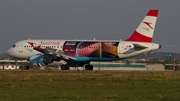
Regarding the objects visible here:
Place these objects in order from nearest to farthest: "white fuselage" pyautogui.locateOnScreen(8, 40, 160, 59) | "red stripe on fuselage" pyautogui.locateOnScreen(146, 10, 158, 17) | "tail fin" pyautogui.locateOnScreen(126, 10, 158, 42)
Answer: "white fuselage" pyautogui.locateOnScreen(8, 40, 160, 59) < "tail fin" pyautogui.locateOnScreen(126, 10, 158, 42) < "red stripe on fuselage" pyautogui.locateOnScreen(146, 10, 158, 17)

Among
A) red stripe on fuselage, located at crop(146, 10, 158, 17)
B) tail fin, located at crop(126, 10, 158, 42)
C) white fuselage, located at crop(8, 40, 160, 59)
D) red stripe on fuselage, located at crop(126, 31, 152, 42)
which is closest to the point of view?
white fuselage, located at crop(8, 40, 160, 59)

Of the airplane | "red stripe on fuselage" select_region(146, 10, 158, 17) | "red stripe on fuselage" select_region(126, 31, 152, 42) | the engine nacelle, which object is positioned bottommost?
the engine nacelle

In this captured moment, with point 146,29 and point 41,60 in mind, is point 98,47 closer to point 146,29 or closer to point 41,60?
point 146,29

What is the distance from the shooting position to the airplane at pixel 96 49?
74.9 metres

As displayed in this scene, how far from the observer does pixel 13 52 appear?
81438 mm

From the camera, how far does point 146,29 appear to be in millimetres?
75438

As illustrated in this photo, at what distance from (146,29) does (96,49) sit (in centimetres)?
752

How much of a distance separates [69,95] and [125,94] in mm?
3709

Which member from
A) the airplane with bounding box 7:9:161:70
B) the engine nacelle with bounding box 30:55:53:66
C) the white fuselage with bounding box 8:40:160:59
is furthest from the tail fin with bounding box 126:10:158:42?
the engine nacelle with bounding box 30:55:53:66

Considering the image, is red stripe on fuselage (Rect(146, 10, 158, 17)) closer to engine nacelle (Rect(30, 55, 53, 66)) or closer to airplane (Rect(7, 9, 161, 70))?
airplane (Rect(7, 9, 161, 70))

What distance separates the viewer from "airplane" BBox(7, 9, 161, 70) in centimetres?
7488

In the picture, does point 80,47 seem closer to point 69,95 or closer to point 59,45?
point 59,45

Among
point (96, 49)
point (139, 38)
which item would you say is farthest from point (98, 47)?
point (139, 38)

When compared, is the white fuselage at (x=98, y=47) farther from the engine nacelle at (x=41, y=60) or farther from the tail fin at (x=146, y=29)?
the engine nacelle at (x=41, y=60)
